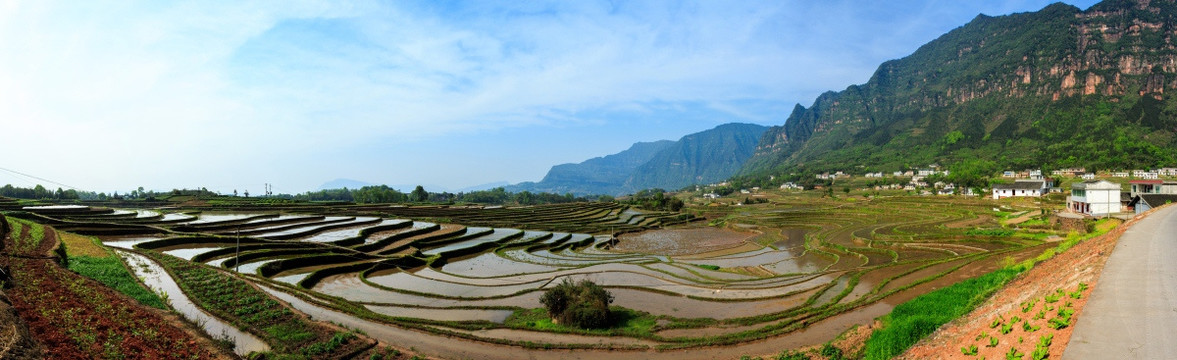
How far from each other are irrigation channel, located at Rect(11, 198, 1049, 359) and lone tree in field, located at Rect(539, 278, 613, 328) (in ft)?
2.40

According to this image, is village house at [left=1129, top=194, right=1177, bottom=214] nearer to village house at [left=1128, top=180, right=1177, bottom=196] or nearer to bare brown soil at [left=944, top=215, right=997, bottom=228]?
village house at [left=1128, top=180, right=1177, bottom=196]

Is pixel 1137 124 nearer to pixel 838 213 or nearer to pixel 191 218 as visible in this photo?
pixel 838 213

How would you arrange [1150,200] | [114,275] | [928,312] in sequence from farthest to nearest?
1. [1150,200]
2. [114,275]
3. [928,312]

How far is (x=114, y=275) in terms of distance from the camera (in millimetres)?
21016

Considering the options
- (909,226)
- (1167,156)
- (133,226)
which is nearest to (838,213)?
(909,226)

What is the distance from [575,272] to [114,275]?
909 inches

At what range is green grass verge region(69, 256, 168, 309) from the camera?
716 inches

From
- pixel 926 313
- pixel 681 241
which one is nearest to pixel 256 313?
pixel 926 313

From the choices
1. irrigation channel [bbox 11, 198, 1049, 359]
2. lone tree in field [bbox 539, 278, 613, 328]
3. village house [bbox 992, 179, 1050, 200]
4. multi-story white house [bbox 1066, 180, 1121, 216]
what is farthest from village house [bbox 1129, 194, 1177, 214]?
→ lone tree in field [bbox 539, 278, 613, 328]

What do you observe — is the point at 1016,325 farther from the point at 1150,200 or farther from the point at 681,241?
the point at 1150,200

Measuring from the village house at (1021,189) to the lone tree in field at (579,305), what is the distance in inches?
3297

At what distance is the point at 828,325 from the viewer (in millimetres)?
17938

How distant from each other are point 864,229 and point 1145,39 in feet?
693

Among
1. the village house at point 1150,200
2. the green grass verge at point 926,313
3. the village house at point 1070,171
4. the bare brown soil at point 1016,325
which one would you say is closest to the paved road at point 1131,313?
the bare brown soil at point 1016,325
